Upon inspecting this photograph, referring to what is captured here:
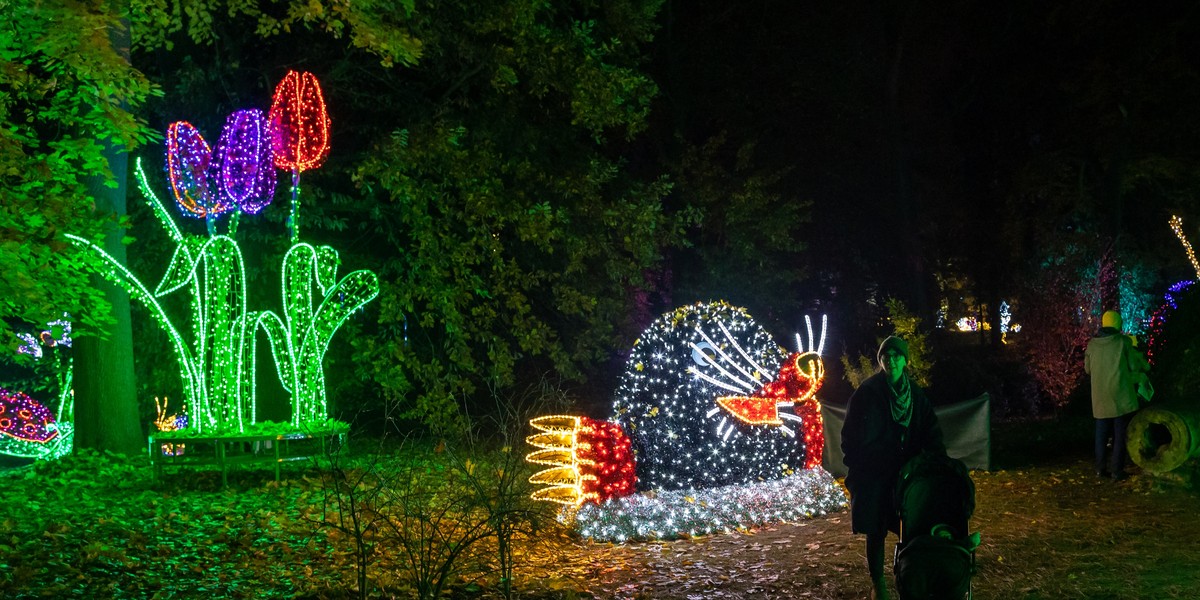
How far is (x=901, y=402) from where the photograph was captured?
643 cm

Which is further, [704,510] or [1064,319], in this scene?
[1064,319]

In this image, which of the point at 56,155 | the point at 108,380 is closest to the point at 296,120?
the point at 56,155

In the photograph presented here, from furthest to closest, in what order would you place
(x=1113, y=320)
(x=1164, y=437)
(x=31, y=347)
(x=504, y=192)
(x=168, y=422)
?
(x=31, y=347), (x=168, y=422), (x=504, y=192), (x=1113, y=320), (x=1164, y=437)

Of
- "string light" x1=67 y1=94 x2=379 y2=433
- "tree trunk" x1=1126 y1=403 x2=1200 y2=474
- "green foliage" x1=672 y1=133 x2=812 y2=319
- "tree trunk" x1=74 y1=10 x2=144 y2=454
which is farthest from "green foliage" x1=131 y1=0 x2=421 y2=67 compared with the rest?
"green foliage" x1=672 y1=133 x2=812 y2=319

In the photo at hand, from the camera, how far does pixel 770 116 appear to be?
2642 cm

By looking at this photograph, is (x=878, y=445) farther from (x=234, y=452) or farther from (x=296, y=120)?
(x=234, y=452)

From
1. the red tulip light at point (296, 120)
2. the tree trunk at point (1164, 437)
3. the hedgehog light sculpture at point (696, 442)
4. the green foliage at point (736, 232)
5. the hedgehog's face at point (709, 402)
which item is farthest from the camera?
the green foliage at point (736, 232)

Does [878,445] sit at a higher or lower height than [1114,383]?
lower

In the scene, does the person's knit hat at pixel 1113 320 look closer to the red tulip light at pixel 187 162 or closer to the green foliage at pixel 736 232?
the red tulip light at pixel 187 162

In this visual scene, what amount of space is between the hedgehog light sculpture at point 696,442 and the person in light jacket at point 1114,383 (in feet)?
9.33

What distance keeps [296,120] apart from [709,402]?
241 inches

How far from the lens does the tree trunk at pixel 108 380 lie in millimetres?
14203

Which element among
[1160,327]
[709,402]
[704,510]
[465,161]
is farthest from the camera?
[465,161]

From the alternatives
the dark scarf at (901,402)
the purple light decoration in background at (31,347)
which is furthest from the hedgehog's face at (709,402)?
the purple light decoration in background at (31,347)
